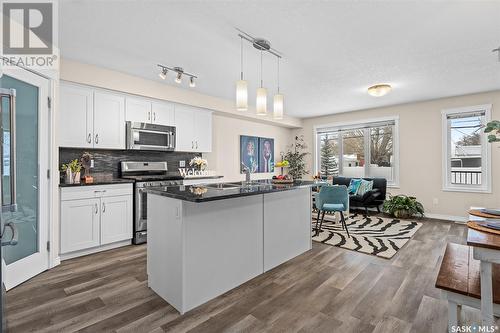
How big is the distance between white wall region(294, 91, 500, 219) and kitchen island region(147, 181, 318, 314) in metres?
4.31

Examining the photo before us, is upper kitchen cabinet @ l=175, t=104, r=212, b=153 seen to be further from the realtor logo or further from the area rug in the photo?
the area rug

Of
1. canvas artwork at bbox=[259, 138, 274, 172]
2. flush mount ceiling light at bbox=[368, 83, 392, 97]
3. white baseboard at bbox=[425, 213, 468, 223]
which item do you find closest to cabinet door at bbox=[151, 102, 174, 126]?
canvas artwork at bbox=[259, 138, 274, 172]

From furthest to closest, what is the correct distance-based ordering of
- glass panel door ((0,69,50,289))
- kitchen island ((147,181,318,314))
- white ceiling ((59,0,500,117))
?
glass panel door ((0,69,50,289)), white ceiling ((59,0,500,117)), kitchen island ((147,181,318,314))

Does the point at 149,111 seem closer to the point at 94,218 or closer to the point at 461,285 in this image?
the point at 94,218

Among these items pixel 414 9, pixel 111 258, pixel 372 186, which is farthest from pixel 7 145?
pixel 372 186

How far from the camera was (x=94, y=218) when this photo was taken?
10.9 feet

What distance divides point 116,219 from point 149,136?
1398 mm

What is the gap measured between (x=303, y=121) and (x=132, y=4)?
238 inches

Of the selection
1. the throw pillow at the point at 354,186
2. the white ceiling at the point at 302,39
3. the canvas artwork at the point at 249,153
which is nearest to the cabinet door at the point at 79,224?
the white ceiling at the point at 302,39

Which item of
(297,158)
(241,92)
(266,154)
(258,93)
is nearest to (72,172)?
(241,92)

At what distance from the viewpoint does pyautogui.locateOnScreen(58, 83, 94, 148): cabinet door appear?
10.8 feet

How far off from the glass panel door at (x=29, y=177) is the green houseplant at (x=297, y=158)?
582cm

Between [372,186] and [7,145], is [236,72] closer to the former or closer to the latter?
[7,145]

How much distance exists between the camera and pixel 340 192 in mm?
4168
